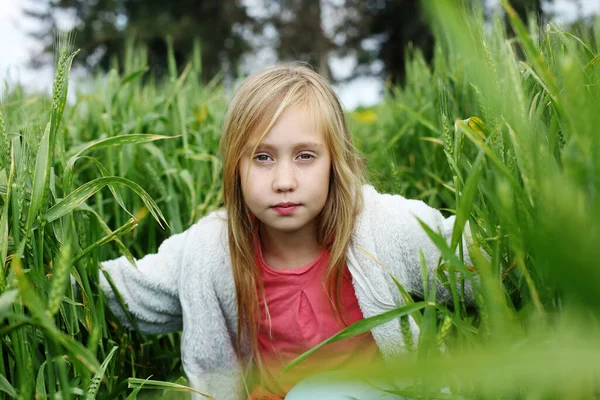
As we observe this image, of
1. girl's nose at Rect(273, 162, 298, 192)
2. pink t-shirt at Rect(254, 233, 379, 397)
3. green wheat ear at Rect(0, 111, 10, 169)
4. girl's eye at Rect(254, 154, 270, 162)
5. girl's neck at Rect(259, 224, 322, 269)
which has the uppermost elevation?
green wheat ear at Rect(0, 111, 10, 169)

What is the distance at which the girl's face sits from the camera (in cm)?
121

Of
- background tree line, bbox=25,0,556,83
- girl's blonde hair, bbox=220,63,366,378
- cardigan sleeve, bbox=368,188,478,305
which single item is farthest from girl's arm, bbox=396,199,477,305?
background tree line, bbox=25,0,556,83

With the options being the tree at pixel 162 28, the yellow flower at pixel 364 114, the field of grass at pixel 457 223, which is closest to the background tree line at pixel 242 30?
the tree at pixel 162 28

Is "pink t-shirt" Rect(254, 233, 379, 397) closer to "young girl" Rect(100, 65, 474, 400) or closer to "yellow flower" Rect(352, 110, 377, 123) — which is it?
"young girl" Rect(100, 65, 474, 400)

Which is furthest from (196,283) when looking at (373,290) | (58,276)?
(58,276)

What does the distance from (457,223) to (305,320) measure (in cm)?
68

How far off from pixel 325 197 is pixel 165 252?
470 millimetres

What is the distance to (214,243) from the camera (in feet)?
4.72

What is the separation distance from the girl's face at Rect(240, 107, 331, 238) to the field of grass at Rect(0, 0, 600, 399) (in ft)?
0.55

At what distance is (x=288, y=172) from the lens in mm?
1191

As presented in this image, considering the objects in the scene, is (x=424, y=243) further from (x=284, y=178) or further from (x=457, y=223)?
(x=457, y=223)

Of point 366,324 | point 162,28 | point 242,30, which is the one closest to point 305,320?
point 366,324

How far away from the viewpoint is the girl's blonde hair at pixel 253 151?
128cm

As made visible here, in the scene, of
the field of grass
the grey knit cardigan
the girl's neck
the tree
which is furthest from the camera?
the tree
